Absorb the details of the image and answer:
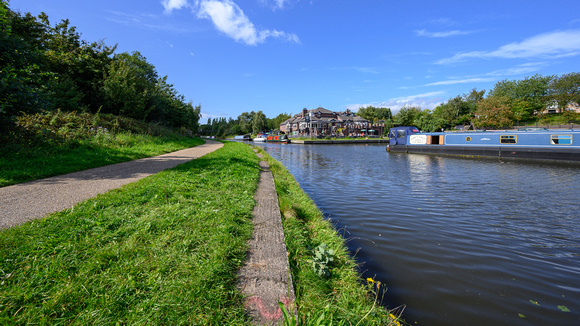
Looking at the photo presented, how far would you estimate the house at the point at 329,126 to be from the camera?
82.8m

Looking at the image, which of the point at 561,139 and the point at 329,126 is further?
the point at 329,126

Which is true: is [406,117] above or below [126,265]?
above

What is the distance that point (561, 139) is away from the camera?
18.8 metres

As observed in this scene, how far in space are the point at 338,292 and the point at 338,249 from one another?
0.98 metres

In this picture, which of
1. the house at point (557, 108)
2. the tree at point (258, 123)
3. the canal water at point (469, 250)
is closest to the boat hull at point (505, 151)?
the canal water at point (469, 250)

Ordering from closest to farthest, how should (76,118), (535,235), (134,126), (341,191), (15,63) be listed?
(535,235), (15,63), (341,191), (76,118), (134,126)

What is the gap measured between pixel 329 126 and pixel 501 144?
64.5 meters

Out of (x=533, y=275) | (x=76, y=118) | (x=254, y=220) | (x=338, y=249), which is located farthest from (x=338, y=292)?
(x=76, y=118)

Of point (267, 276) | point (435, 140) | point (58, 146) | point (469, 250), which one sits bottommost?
point (469, 250)

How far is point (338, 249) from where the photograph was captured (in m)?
3.72

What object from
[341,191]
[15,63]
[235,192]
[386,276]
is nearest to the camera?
[386,276]

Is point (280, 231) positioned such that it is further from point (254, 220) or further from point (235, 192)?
point (235, 192)

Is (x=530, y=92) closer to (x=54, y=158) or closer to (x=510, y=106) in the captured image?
(x=510, y=106)

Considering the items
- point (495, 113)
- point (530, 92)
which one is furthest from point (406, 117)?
point (530, 92)
